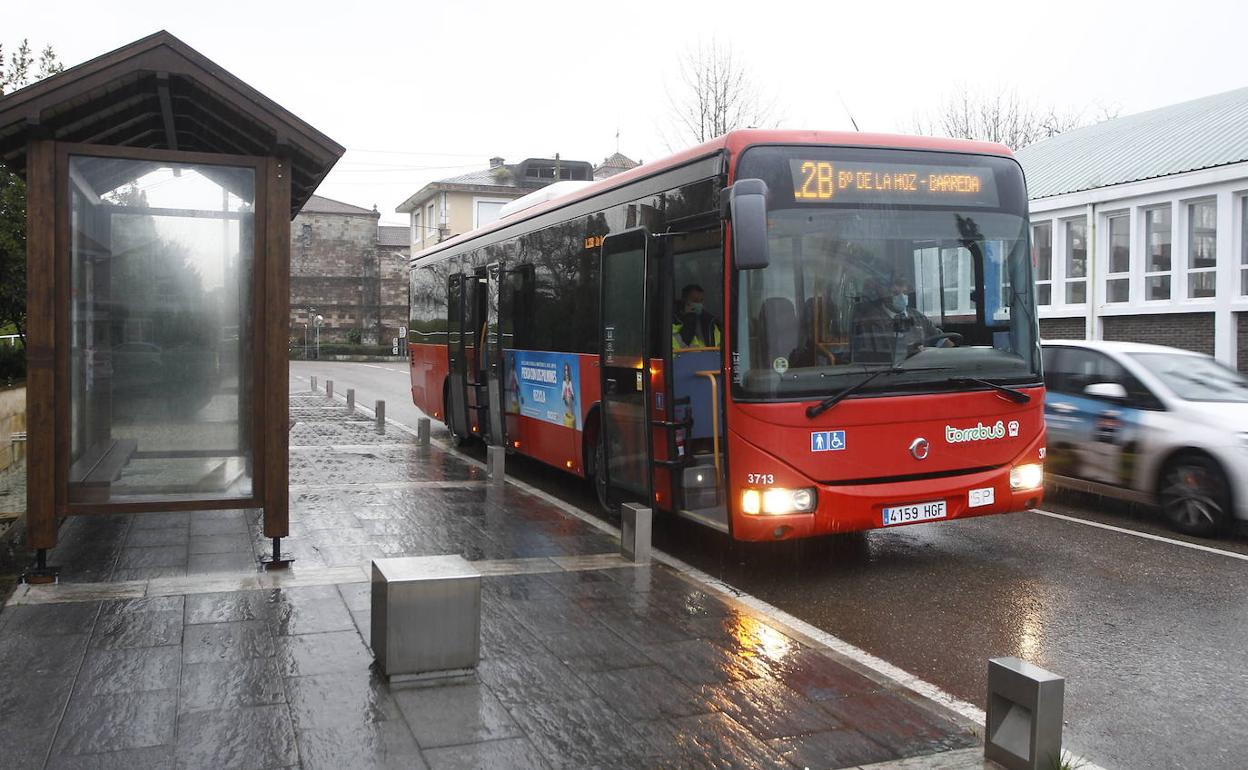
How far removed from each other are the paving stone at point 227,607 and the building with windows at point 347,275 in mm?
69162

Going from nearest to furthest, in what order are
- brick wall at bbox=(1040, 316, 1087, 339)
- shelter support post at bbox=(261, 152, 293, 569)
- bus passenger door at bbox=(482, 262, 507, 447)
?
shelter support post at bbox=(261, 152, 293, 569)
bus passenger door at bbox=(482, 262, 507, 447)
brick wall at bbox=(1040, 316, 1087, 339)

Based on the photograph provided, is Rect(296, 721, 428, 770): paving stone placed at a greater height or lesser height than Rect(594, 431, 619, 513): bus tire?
lesser

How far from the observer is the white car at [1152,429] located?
9.70 m

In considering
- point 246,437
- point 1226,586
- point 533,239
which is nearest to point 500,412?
point 533,239

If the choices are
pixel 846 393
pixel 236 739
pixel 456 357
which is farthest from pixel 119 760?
pixel 456 357

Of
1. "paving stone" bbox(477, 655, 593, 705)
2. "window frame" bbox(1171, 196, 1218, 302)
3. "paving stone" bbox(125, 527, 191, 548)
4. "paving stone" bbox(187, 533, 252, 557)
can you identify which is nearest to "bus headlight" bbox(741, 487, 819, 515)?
"paving stone" bbox(477, 655, 593, 705)

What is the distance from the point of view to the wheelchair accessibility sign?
7590 millimetres

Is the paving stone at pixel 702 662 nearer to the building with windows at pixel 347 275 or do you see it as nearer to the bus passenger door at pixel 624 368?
the bus passenger door at pixel 624 368

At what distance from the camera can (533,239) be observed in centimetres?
1242

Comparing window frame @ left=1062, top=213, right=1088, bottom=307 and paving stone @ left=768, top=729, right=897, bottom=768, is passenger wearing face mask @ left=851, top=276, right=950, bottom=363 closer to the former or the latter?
paving stone @ left=768, top=729, right=897, bottom=768

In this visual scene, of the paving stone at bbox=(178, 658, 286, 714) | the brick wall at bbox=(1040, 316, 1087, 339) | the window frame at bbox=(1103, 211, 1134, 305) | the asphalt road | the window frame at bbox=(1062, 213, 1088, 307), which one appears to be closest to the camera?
the paving stone at bbox=(178, 658, 286, 714)

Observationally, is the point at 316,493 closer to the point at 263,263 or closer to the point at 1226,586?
the point at 263,263

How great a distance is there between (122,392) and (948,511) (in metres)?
6.11

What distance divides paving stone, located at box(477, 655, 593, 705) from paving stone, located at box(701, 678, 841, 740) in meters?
0.67
